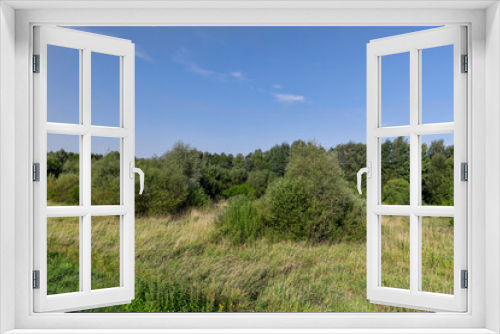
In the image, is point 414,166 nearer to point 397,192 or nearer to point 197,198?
point 397,192

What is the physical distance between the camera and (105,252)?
15.6 ft

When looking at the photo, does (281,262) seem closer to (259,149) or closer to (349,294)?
(349,294)

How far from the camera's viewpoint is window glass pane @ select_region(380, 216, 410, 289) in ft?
14.9

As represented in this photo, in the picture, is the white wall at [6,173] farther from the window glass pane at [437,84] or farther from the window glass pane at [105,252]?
the window glass pane at [105,252]

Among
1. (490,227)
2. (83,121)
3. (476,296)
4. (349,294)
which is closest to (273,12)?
(83,121)

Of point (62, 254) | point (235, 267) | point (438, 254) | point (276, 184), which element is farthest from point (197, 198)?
point (438, 254)

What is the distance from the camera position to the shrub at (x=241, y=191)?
6264 millimetres

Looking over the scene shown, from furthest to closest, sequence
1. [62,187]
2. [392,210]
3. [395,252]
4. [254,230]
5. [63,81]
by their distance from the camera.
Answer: [254,230] < [395,252] < [62,187] < [63,81] < [392,210]

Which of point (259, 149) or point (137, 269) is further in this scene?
point (259, 149)

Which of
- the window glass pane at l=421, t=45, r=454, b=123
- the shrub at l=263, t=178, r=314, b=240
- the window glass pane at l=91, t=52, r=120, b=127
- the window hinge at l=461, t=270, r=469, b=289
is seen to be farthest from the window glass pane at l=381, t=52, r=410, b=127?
the window glass pane at l=91, t=52, r=120, b=127

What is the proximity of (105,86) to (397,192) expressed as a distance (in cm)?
408

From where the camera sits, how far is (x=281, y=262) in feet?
16.9

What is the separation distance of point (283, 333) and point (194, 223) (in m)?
4.44

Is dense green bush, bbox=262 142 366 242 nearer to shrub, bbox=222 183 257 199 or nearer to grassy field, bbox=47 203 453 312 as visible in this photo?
grassy field, bbox=47 203 453 312
